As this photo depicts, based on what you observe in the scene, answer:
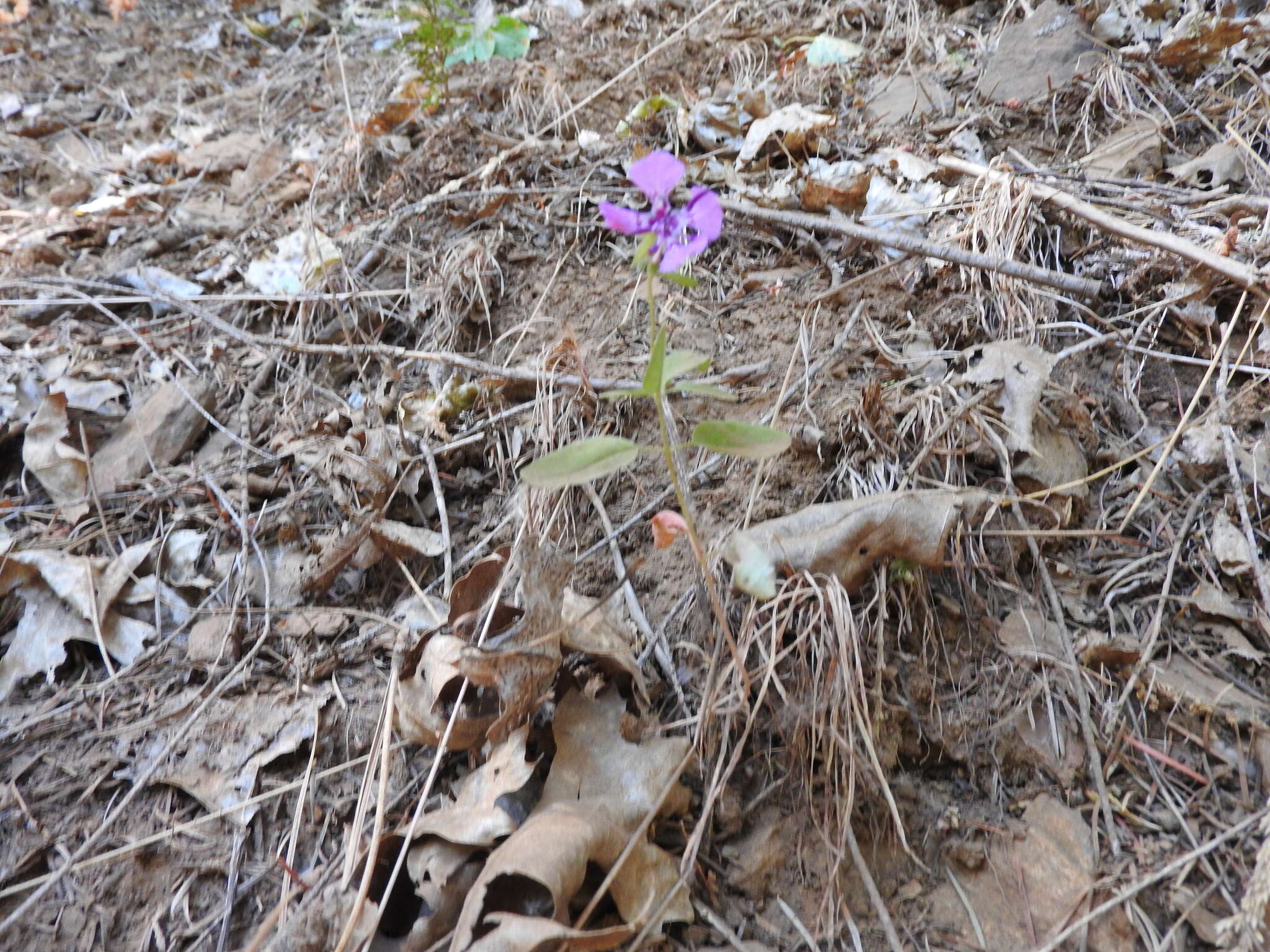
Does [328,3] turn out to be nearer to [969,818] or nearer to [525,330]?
[525,330]

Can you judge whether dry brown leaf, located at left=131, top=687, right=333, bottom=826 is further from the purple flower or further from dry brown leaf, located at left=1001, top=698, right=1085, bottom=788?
dry brown leaf, located at left=1001, top=698, right=1085, bottom=788

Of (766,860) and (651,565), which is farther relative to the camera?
(651,565)

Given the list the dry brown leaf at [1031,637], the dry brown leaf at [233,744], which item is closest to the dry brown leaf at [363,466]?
the dry brown leaf at [233,744]

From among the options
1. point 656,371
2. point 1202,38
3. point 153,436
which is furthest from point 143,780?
point 1202,38

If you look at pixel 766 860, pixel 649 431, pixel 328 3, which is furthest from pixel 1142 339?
pixel 328 3

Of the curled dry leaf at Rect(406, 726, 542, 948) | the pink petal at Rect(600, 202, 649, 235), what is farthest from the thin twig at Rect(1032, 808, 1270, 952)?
the pink petal at Rect(600, 202, 649, 235)

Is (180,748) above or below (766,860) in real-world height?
above

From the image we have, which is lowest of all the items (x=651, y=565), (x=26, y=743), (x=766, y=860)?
(x=766, y=860)
